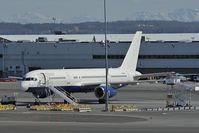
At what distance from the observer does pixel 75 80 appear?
3287 inches

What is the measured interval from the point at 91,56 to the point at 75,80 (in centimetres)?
7460

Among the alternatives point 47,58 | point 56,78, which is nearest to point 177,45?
point 47,58

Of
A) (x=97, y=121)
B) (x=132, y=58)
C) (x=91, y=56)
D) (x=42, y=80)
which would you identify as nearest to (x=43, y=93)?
(x=42, y=80)

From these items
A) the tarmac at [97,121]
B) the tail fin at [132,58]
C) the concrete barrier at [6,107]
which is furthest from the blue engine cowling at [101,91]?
the concrete barrier at [6,107]

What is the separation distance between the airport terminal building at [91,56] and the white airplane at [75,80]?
6606 centimetres

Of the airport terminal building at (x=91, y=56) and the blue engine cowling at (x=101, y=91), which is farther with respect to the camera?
the airport terminal building at (x=91, y=56)

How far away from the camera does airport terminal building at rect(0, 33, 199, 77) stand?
15425 centimetres

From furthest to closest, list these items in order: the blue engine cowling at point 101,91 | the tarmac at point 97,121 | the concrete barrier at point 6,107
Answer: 1. the blue engine cowling at point 101,91
2. the concrete barrier at point 6,107
3. the tarmac at point 97,121

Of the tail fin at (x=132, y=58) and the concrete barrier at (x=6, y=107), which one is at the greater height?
the tail fin at (x=132, y=58)

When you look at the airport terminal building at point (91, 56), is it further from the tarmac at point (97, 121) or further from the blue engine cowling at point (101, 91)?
the tarmac at point (97, 121)

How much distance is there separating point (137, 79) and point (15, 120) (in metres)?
33.1

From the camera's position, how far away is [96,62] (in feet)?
517

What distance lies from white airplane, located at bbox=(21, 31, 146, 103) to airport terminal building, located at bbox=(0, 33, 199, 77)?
66.1 m

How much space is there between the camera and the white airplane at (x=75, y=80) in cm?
8119
